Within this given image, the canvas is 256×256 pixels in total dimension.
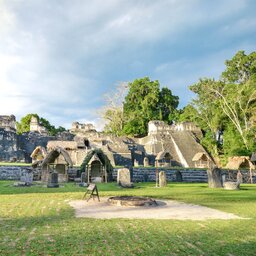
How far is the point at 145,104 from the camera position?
61.9 m

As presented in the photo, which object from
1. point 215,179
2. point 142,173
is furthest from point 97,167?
point 215,179

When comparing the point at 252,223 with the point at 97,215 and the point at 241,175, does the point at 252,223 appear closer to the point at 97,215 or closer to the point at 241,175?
the point at 97,215

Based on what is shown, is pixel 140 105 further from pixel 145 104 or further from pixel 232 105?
pixel 232 105

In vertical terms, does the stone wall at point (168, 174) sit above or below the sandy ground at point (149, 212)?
above

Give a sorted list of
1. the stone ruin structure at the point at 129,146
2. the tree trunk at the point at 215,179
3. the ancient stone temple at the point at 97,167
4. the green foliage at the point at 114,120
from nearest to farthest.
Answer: the tree trunk at the point at 215,179 < the ancient stone temple at the point at 97,167 < the stone ruin structure at the point at 129,146 < the green foliage at the point at 114,120

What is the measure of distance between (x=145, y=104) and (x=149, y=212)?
173 feet

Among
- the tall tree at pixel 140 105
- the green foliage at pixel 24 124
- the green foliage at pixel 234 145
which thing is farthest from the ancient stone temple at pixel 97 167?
the green foliage at pixel 24 124

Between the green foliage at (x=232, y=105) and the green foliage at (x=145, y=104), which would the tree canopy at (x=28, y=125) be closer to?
the green foliage at (x=145, y=104)

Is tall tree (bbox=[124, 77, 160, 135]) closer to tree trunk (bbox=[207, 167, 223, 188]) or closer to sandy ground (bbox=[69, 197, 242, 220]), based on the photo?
tree trunk (bbox=[207, 167, 223, 188])

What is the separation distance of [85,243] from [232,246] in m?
2.98

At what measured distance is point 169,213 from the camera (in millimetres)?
9781

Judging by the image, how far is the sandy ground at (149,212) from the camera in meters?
9.07

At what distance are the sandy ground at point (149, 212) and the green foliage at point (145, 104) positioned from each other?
1924 inches

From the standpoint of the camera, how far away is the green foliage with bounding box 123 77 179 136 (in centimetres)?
6096
